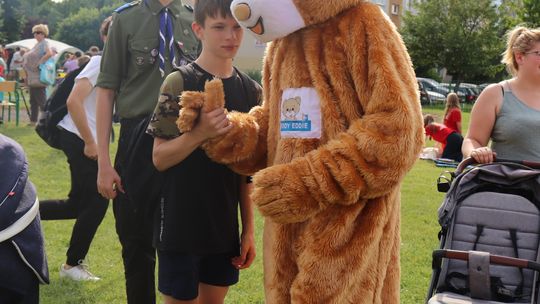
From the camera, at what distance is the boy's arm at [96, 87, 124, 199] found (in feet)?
10.6

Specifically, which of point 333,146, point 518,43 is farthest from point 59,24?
point 333,146

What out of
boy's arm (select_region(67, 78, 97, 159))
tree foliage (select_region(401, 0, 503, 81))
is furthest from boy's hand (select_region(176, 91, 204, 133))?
tree foliage (select_region(401, 0, 503, 81))

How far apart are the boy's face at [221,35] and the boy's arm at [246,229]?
2.00ft

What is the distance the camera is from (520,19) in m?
27.4

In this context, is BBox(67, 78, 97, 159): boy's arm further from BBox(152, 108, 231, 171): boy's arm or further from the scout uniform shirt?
BBox(152, 108, 231, 171): boy's arm

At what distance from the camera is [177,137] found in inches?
99.4

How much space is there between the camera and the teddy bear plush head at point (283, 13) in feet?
7.09

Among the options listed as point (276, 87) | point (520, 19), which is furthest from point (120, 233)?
point (520, 19)

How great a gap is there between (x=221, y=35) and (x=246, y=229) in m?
0.93

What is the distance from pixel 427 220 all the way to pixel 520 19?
906 inches

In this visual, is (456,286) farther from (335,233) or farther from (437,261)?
(335,233)

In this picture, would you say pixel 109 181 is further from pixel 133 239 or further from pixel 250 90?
pixel 250 90

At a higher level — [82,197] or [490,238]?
[490,238]

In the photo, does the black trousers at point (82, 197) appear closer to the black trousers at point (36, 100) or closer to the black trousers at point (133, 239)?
the black trousers at point (133, 239)
